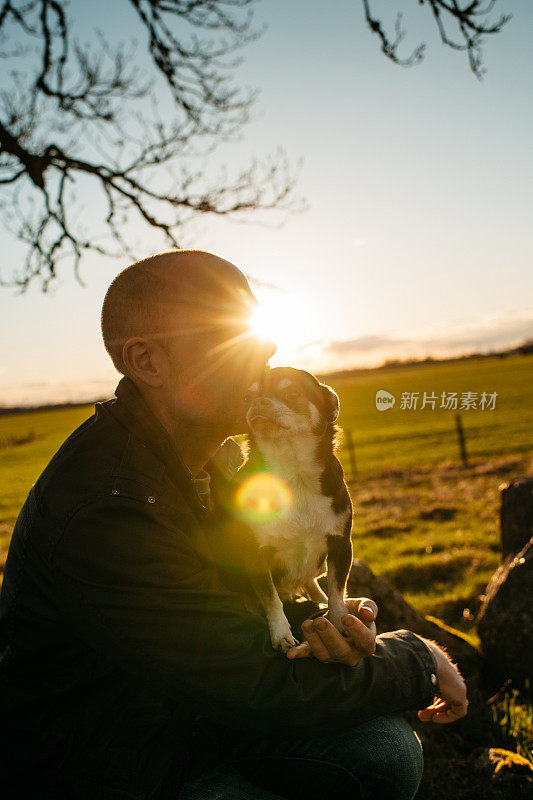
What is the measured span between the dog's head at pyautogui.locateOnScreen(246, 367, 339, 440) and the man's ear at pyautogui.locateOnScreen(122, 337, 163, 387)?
71 centimetres

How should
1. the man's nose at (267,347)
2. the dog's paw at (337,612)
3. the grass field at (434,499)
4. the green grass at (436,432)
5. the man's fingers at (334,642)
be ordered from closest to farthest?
the man's fingers at (334,642) → the dog's paw at (337,612) → the man's nose at (267,347) → the grass field at (434,499) → the green grass at (436,432)

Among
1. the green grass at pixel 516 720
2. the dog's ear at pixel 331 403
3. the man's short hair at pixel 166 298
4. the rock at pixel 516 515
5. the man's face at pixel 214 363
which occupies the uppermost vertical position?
the man's short hair at pixel 166 298

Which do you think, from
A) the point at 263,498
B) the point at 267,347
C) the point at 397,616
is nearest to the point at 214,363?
the point at 267,347

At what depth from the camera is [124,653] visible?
7.26 feet

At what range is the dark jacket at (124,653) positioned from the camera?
219 cm

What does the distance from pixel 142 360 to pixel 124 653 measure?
4.60 ft

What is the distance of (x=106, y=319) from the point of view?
3094 mm

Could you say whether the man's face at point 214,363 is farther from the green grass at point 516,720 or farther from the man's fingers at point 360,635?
the green grass at point 516,720

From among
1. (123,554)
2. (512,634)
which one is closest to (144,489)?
(123,554)

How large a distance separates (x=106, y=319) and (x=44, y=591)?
1472mm

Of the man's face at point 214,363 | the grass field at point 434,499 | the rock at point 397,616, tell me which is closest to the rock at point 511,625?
the rock at point 397,616

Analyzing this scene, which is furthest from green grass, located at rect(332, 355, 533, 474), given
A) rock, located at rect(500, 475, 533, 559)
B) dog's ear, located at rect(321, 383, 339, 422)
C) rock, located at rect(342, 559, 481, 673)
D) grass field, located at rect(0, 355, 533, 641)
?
dog's ear, located at rect(321, 383, 339, 422)

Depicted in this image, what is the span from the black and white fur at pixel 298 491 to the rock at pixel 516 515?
3.58 metres

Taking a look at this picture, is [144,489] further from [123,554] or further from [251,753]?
[251,753]
